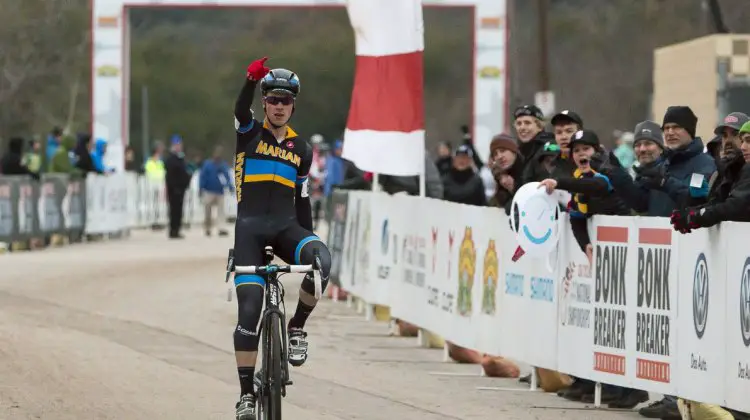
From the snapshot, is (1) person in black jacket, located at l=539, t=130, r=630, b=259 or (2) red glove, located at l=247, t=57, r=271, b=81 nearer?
(2) red glove, located at l=247, t=57, r=271, b=81

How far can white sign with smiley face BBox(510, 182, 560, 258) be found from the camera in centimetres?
1288

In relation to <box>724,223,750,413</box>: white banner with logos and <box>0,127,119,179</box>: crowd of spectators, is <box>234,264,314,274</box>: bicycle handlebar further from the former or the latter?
<box>0,127,119,179</box>: crowd of spectators

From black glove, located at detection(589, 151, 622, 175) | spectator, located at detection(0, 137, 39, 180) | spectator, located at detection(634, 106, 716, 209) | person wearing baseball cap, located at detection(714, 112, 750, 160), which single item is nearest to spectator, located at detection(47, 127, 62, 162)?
spectator, located at detection(0, 137, 39, 180)

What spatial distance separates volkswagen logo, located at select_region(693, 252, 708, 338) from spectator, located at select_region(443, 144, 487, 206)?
11028 mm

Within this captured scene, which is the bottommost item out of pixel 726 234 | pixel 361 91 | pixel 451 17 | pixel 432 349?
pixel 432 349

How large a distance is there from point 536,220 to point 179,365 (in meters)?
3.29

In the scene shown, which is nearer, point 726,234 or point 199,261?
point 726,234

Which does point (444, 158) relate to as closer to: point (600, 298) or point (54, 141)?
point (54, 141)

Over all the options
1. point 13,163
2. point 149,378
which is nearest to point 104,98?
point 13,163

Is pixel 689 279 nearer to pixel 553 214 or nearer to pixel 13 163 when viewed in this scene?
pixel 553 214

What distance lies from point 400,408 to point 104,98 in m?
29.2

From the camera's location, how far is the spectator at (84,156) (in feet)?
109

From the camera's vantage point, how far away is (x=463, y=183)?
73.6 feet

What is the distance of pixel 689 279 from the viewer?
11.2 m
